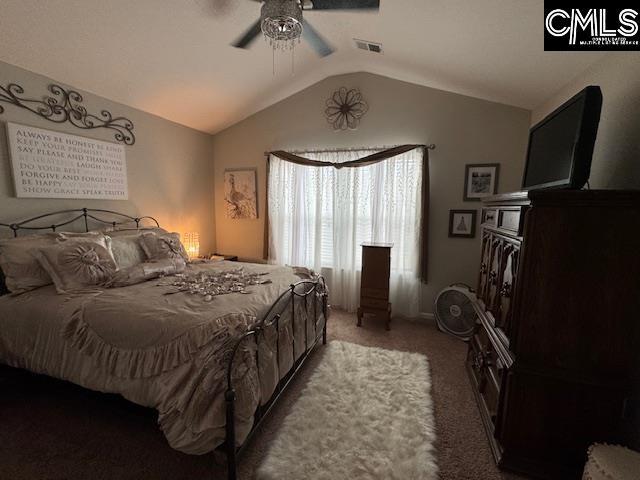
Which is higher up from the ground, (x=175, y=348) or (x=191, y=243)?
(x=191, y=243)

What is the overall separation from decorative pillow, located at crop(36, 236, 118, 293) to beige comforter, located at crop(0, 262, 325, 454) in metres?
0.11

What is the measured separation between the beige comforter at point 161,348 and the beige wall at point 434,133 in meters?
2.22

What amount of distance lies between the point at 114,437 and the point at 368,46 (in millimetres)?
3633

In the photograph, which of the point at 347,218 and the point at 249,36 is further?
the point at 347,218

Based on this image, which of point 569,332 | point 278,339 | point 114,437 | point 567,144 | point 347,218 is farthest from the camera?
point 347,218

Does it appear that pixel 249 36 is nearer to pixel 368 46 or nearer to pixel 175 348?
pixel 368 46

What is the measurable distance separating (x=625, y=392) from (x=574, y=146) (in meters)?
1.17

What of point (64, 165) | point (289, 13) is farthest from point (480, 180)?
point (64, 165)

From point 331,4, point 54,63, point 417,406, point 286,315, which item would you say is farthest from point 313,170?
point 417,406

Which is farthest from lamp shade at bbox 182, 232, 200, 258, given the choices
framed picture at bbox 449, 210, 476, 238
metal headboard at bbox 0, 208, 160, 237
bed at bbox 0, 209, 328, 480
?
framed picture at bbox 449, 210, 476, 238

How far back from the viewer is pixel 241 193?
4.11m

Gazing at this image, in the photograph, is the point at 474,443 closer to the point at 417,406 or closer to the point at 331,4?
the point at 417,406

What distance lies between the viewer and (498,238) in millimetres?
1924

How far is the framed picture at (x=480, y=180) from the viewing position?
3045 millimetres
